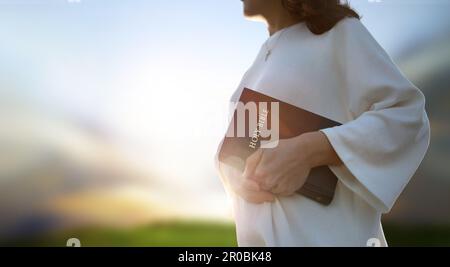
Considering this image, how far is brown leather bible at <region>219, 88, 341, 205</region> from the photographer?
87 cm

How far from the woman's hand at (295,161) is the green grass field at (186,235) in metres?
0.14

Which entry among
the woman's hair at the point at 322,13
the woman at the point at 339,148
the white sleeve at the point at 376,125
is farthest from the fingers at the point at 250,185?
the woman's hair at the point at 322,13

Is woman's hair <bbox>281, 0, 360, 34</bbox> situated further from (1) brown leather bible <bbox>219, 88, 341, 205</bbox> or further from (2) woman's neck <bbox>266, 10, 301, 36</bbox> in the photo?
(1) brown leather bible <bbox>219, 88, 341, 205</bbox>

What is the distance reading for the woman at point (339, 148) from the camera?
869mm

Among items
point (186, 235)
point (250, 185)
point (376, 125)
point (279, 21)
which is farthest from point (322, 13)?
point (186, 235)

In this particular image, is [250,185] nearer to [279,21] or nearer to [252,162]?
[252,162]

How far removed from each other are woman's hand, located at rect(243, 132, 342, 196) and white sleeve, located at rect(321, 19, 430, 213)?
0.7 inches

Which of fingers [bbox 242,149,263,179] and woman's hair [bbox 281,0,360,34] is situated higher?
woman's hair [bbox 281,0,360,34]

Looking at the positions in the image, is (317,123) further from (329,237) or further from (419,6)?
(419,6)

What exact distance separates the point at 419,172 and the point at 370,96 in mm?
173

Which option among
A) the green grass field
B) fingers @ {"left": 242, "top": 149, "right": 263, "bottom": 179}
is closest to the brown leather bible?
fingers @ {"left": 242, "top": 149, "right": 263, "bottom": 179}

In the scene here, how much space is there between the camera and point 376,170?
A: 88cm
